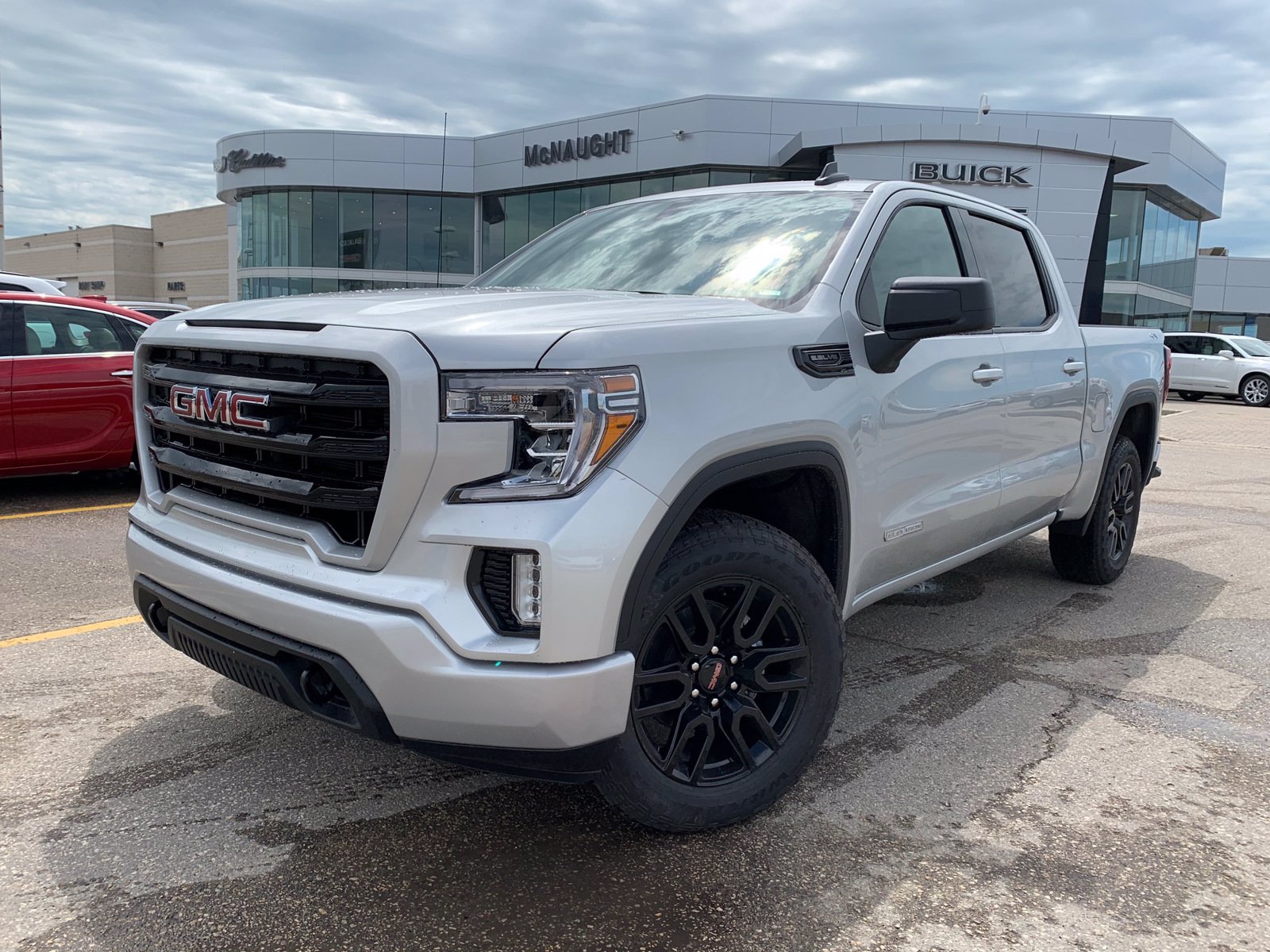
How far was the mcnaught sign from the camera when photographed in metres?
28.0

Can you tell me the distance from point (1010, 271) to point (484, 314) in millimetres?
2878

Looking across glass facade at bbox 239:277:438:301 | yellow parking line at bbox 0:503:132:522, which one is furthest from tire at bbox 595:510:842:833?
glass facade at bbox 239:277:438:301

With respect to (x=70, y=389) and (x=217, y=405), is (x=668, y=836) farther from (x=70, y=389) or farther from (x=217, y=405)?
(x=70, y=389)

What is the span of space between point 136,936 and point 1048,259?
4516mm

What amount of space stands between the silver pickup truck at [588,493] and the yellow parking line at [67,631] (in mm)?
1608

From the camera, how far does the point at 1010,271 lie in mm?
4492

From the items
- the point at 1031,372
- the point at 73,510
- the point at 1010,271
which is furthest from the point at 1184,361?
the point at 73,510

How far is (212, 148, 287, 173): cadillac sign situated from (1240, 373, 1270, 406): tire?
32782 mm

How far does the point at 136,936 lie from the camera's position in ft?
7.34

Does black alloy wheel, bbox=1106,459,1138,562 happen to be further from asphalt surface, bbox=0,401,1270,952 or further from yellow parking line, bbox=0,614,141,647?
yellow parking line, bbox=0,614,141,647

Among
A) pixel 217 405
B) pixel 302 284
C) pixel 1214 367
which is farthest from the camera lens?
pixel 302 284

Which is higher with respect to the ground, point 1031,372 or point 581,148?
point 581,148

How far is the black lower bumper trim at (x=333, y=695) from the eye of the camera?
7.57 feet

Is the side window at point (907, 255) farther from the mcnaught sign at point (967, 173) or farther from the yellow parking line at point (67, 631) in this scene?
the mcnaught sign at point (967, 173)
